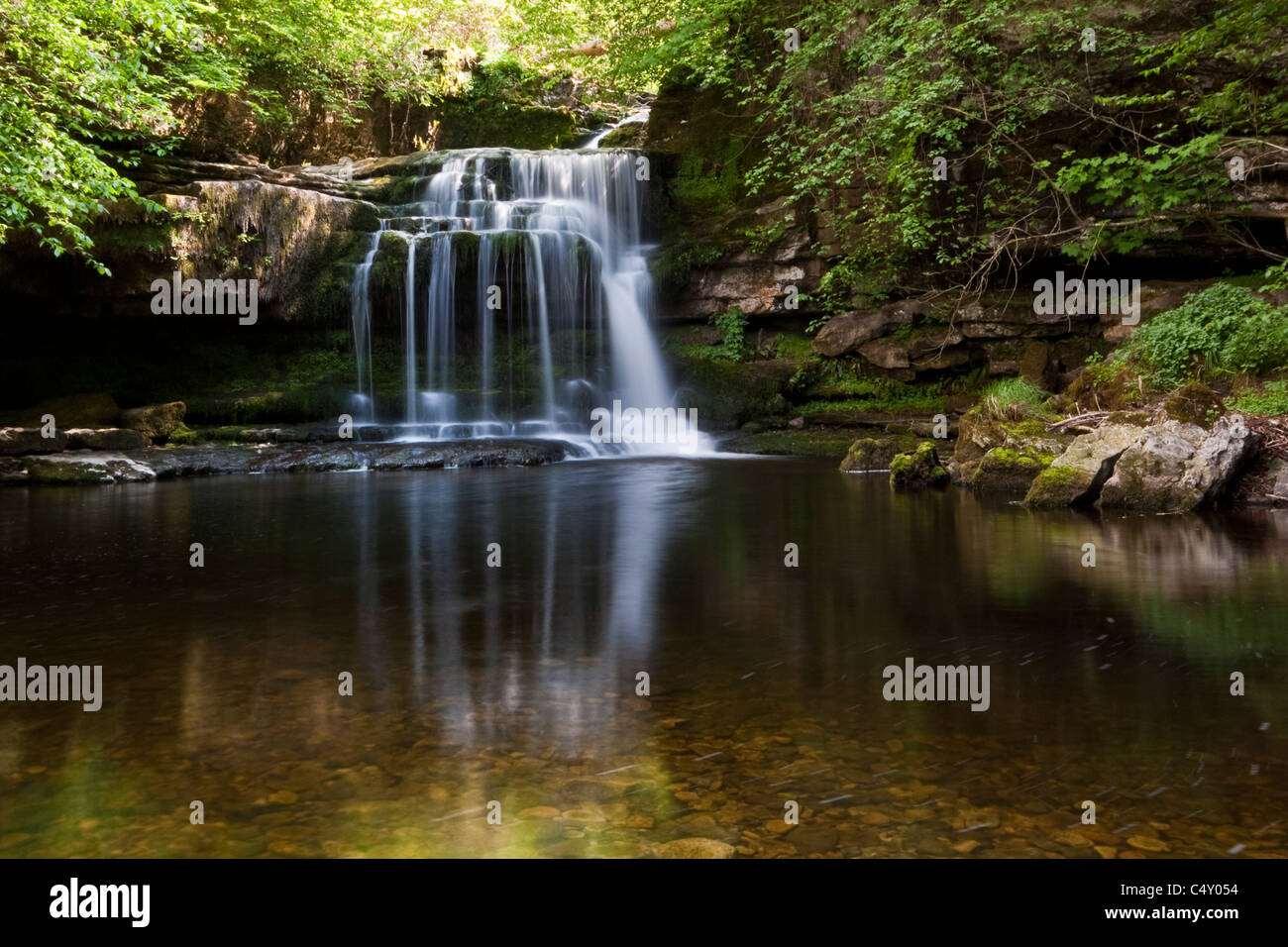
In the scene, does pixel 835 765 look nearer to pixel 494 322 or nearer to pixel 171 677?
pixel 171 677

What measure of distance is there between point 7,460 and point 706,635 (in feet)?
43.8

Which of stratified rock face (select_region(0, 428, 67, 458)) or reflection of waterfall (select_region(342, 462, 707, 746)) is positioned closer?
reflection of waterfall (select_region(342, 462, 707, 746))

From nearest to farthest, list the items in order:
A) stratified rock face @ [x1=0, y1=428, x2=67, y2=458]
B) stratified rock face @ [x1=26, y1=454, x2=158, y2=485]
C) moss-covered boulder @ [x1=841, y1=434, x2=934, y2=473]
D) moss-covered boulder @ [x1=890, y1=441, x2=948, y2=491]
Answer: moss-covered boulder @ [x1=890, y1=441, x2=948, y2=491] → stratified rock face @ [x1=26, y1=454, x2=158, y2=485] → moss-covered boulder @ [x1=841, y1=434, x2=934, y2=473] → stratified rock face @ [x1=0, y1=428, x2=67, y2=458]

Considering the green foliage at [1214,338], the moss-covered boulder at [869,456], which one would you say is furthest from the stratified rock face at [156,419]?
the green foliage at [1214,338]

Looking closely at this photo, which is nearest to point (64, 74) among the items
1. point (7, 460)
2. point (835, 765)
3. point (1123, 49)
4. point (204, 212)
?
point (7, 460)

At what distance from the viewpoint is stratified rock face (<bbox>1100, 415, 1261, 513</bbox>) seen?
871cm

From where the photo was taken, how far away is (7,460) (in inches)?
518

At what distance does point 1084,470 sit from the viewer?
9.16 meters

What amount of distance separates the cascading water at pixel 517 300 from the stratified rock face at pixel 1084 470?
32.5ft

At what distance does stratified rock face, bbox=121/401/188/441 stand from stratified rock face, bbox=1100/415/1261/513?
16.3 metres

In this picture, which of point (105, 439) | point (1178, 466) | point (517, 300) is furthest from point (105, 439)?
point (1178, 466)

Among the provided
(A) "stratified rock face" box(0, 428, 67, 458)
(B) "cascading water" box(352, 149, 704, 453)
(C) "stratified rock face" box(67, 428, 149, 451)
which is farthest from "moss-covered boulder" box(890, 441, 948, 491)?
(A) "stratified rock face" box(0, 428, 67, 458)

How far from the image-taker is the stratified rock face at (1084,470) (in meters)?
9.09

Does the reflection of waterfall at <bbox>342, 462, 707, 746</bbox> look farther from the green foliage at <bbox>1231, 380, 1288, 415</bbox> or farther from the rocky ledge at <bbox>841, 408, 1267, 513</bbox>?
the green foliage at <bbox>1231, 380, 1288, 415</bbox>
